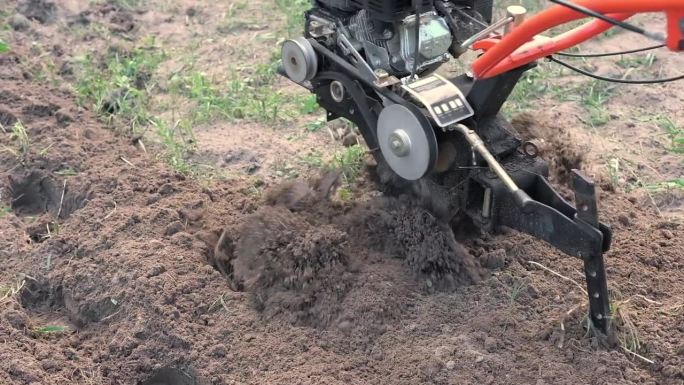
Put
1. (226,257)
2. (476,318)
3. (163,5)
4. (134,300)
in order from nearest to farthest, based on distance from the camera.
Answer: (476,318) < (134,300) < (226,257) < (163,5)

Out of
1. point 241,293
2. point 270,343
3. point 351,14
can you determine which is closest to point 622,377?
point 270,343

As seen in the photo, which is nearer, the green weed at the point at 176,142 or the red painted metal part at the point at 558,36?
the red painted metal part at the point at 558,36

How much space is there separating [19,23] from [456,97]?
399 centimetres

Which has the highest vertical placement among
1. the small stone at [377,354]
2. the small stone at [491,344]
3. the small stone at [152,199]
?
the small stone at [491,344]

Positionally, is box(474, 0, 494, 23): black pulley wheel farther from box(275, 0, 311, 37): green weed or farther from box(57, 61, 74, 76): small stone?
box(57, 61, 74, 76): small stone

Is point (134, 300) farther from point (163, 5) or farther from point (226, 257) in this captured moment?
point (163, 5)

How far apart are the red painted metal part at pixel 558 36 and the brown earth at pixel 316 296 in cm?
76

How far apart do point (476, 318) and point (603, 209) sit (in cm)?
98

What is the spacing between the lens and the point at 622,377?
3.00 meters

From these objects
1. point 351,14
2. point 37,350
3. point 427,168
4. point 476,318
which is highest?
point 351,14

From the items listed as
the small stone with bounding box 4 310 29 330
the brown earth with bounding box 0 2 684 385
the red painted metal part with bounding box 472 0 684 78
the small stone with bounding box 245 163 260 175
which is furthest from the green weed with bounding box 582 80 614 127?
the small stone with bounding box 4 310 29 330

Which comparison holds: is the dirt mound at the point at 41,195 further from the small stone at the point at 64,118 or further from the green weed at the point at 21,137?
the small stone at the point at 64,118

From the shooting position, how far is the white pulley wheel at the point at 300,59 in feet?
11.7

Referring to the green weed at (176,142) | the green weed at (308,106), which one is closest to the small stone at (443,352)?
the green weed at (176,142)
